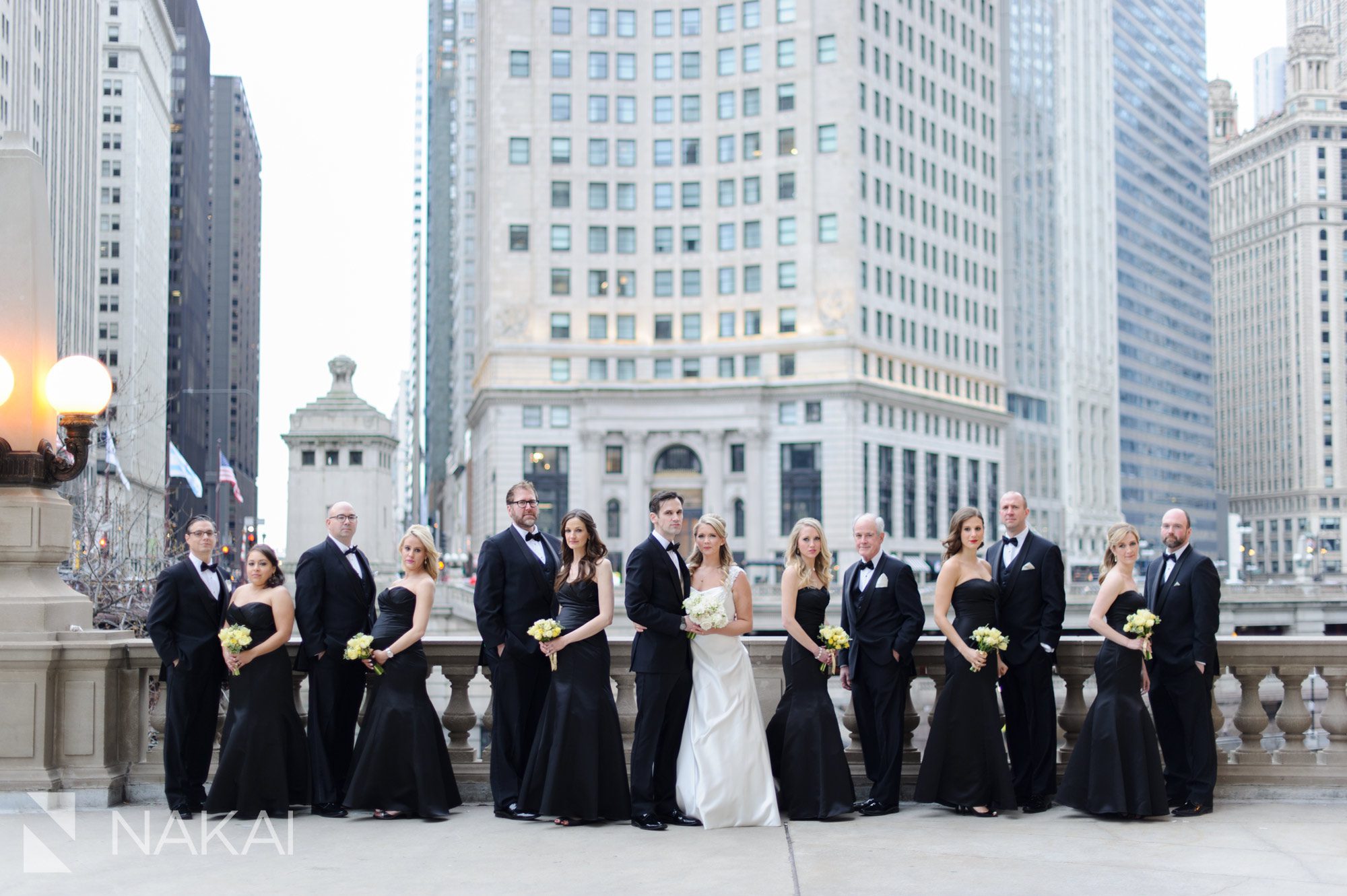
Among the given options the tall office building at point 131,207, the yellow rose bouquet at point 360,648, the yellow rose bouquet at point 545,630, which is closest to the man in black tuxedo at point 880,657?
the yellow rose bouquet at point 545,630

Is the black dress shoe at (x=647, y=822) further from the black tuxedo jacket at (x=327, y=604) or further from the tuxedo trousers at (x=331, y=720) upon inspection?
the black tuxedo jacket at (x=327, y=604)

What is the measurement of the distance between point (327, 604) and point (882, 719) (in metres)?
4.56

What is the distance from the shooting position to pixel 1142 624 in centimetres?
1105

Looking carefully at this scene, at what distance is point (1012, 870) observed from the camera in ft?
30.1

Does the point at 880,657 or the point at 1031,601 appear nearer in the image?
the point at 880,657

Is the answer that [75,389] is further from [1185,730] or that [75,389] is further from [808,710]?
[1185,730]

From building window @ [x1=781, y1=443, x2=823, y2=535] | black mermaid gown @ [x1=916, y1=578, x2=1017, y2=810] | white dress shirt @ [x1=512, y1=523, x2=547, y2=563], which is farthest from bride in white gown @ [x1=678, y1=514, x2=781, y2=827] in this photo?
building window @ [x1=781, y1=443, x2=823, y2=535]

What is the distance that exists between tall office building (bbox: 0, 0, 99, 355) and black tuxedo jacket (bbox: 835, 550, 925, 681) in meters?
78.3

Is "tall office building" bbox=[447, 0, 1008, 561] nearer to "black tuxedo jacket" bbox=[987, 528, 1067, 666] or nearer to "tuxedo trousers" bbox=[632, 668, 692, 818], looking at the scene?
"black tuxedo jacket" bbox=[987, 528, 1067, 666]

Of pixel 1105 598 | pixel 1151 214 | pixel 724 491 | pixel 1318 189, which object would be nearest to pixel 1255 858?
pixel 1105 598

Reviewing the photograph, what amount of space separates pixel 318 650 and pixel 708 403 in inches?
3592

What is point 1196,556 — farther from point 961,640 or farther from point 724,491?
point 724,491

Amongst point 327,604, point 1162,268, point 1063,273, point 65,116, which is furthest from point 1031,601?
point 1162,268

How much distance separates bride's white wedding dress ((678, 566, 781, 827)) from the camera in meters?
10.7
